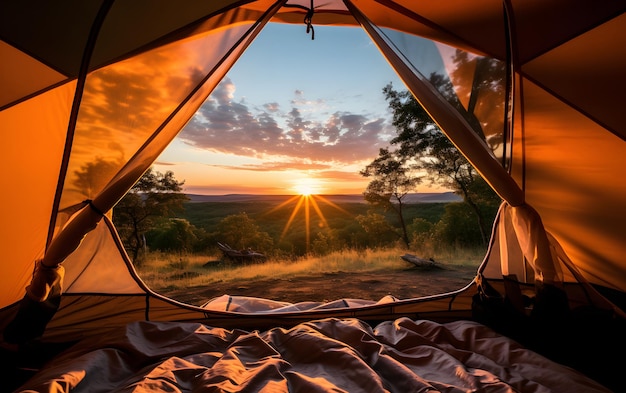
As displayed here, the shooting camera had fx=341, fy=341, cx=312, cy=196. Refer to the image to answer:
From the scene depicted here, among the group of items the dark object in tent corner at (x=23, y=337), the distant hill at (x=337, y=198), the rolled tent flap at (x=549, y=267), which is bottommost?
the dark object in tent corner at (x=23, y=337)

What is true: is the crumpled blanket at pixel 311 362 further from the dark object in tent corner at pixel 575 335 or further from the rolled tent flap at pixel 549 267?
the rolled tent flap at pixel 549 267

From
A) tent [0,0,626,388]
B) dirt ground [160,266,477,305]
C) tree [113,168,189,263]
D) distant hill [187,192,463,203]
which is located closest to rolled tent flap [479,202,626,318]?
tent [0,0,626,388]

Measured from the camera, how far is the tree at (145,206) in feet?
15.4

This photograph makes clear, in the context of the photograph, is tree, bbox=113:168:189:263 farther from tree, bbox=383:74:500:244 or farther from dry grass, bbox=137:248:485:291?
tree, bbox=383:74:500:244

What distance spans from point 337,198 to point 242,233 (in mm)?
1839

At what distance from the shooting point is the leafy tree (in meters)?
5.57

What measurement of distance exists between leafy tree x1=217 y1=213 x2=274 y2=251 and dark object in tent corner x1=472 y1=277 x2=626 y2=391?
4.53 meters

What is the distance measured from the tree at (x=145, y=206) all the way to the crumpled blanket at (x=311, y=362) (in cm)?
367

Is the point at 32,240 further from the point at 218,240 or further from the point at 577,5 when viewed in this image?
the point at 218,240

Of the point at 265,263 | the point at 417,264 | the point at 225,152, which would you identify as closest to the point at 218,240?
the point at 265,263

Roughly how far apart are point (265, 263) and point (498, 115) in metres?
4.19

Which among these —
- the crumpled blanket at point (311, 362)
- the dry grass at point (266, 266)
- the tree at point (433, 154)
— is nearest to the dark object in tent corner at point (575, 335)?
the crumpled blanket at point (311, 362)

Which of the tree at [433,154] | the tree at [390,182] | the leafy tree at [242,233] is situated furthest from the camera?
the tree at [390,182]

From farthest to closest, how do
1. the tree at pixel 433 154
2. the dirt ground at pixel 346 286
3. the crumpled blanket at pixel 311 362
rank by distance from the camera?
1. the tree at pixel 433 154
2. the dirt ground at pixel 346 286
3. the crumpled blanket at pixel 311 362
